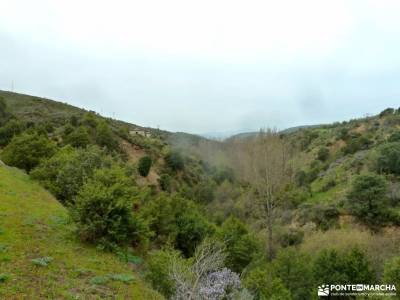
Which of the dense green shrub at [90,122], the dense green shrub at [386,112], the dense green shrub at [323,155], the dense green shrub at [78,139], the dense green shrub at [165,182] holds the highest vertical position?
the dense green shrub at [386,112]

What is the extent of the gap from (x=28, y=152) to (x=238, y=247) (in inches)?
556

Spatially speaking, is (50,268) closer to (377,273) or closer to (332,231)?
(377,273)

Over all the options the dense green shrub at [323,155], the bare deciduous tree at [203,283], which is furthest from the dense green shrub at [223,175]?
the bare deciduous tree at [203,283]

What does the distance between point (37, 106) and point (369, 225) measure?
152ft

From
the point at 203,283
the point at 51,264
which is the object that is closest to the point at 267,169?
the point at 203,283

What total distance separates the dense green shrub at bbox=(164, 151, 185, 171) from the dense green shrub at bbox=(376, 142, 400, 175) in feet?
67.7

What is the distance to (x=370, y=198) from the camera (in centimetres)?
2191

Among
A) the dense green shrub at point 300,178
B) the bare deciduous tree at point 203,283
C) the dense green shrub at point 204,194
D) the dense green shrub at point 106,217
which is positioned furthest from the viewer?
the dense green shrub at point 300,178

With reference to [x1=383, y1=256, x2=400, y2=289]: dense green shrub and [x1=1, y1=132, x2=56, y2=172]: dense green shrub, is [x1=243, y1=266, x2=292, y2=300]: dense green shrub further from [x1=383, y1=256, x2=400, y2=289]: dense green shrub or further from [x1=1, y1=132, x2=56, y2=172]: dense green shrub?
[x1=1, y1=132, x2=56, y2=172]: dense green shrub

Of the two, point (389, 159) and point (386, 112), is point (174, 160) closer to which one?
point (389, 159)

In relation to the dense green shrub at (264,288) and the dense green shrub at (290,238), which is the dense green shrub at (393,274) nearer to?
the dense green shrub at (264,288)

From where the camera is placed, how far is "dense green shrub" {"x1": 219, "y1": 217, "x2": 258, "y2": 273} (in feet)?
52.4

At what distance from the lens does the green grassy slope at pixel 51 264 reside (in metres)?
7.64

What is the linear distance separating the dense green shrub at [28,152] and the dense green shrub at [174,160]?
62.5 ft
